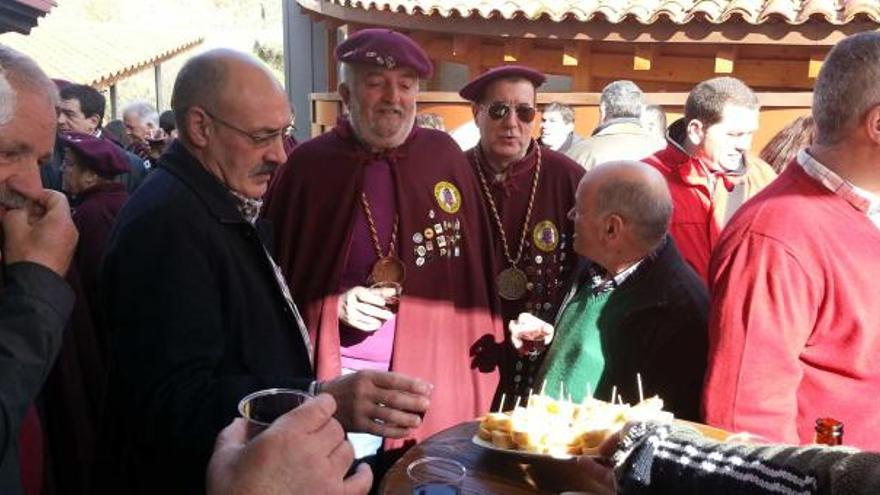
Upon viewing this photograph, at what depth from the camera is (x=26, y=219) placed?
165 centimetres

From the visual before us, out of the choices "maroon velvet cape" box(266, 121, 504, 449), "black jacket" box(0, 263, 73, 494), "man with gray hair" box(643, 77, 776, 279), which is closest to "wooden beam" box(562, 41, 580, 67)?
"man with gray hair" box(643, 77, 776, 279)

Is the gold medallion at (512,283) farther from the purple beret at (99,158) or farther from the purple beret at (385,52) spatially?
the purple beret at (99,158)

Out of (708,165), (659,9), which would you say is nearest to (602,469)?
(708,165)

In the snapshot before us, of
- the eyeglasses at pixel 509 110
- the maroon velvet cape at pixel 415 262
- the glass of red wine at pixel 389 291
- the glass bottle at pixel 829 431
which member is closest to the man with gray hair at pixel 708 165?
the eyeglasses at pixel 509 110

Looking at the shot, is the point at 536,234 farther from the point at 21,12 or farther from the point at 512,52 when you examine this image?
the point at 512,52

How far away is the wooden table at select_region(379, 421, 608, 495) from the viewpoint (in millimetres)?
1982

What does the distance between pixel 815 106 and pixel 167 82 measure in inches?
1591

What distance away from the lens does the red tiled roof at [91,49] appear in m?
13.6

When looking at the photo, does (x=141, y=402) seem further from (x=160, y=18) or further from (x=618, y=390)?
(x=160, y=18)

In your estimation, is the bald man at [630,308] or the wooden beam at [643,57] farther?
the wooden beam at [643,57]

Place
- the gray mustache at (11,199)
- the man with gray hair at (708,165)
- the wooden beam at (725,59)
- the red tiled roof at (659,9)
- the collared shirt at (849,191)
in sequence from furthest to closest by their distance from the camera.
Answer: the wooden beam at (725,59) → the red tiled roof at (659,9) → the man with gray hair at (708,165) → the collared shirt at (849,191) → the gray mustache at (11,199)

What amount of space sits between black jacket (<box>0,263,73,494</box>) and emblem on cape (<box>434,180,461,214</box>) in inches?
81.9

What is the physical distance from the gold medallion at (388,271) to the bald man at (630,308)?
72 cm

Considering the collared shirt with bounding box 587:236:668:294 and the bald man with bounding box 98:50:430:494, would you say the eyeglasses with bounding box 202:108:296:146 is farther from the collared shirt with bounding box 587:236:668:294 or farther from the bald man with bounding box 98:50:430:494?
the collared shirt with bounding box 587:236:668:294
